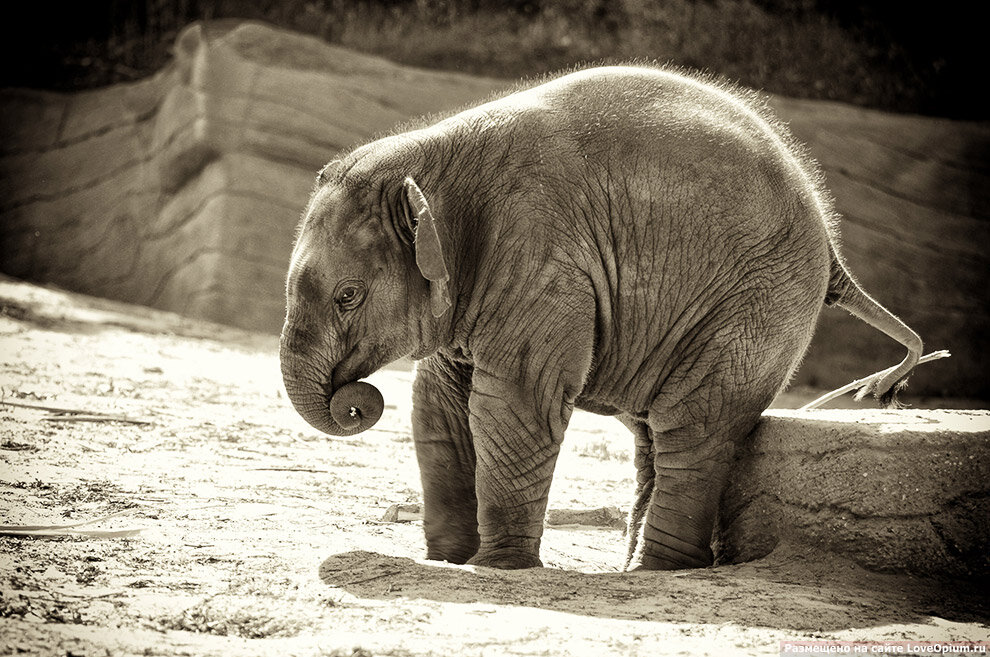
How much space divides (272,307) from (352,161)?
8.34 meters

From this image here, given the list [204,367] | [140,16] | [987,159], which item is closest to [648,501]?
[204,367]

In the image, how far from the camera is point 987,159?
1545 centimetres

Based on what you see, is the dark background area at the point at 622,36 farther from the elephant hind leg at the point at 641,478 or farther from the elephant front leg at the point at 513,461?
the elephant front leg at the point at 513,461

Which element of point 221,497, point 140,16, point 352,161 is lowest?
point 221,497

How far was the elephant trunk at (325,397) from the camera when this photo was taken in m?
5.35

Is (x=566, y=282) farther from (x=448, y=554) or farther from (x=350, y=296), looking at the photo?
(x=448, y=554)

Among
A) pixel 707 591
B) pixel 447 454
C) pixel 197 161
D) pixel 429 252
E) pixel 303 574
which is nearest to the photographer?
pixel 303 574

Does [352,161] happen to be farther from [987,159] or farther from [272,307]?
[987,159]

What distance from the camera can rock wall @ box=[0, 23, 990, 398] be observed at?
14.1 metres

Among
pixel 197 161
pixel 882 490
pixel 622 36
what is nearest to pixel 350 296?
pixel 882 490

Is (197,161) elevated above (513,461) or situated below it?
above

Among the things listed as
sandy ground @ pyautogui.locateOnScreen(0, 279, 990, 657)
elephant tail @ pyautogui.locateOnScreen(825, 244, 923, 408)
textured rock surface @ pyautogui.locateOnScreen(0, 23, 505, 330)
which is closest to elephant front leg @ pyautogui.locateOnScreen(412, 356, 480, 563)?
sandy ground @ pyautogui.locateOnScreen(0, 279, 990, 657)

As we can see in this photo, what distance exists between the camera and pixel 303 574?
15.0 feet

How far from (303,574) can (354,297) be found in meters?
1.36
